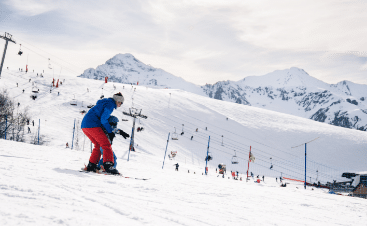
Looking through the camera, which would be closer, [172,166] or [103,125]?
[103,125]

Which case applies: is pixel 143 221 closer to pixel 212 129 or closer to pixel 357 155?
pixel 212 129

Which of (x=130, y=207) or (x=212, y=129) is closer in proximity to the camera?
(x=130, y=207)

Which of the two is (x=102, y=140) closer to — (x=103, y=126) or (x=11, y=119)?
(x=103, y=126)

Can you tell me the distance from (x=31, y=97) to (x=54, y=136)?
20.7 metres

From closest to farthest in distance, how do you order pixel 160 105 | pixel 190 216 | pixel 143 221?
pixel 143 221 < pixel 190 216 < pixel 160 105

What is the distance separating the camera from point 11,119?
31641mm

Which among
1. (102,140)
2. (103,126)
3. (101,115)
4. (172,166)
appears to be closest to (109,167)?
(102,140)

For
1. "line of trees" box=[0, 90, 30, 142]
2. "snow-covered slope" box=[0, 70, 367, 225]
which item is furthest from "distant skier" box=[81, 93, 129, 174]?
"line of trees" box=[0, 90, 30, 142]

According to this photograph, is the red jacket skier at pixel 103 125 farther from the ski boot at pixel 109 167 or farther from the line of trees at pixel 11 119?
the line of trees at pixel 11 119

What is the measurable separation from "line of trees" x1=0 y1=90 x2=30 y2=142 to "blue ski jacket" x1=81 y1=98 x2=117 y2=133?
99.4ft

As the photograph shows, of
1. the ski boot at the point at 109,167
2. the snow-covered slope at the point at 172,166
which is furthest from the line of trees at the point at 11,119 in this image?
the ski boot at the point at 109,167

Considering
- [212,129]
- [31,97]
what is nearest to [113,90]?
[31,97]

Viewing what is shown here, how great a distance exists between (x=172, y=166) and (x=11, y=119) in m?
25.0

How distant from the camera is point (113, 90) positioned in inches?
2259
